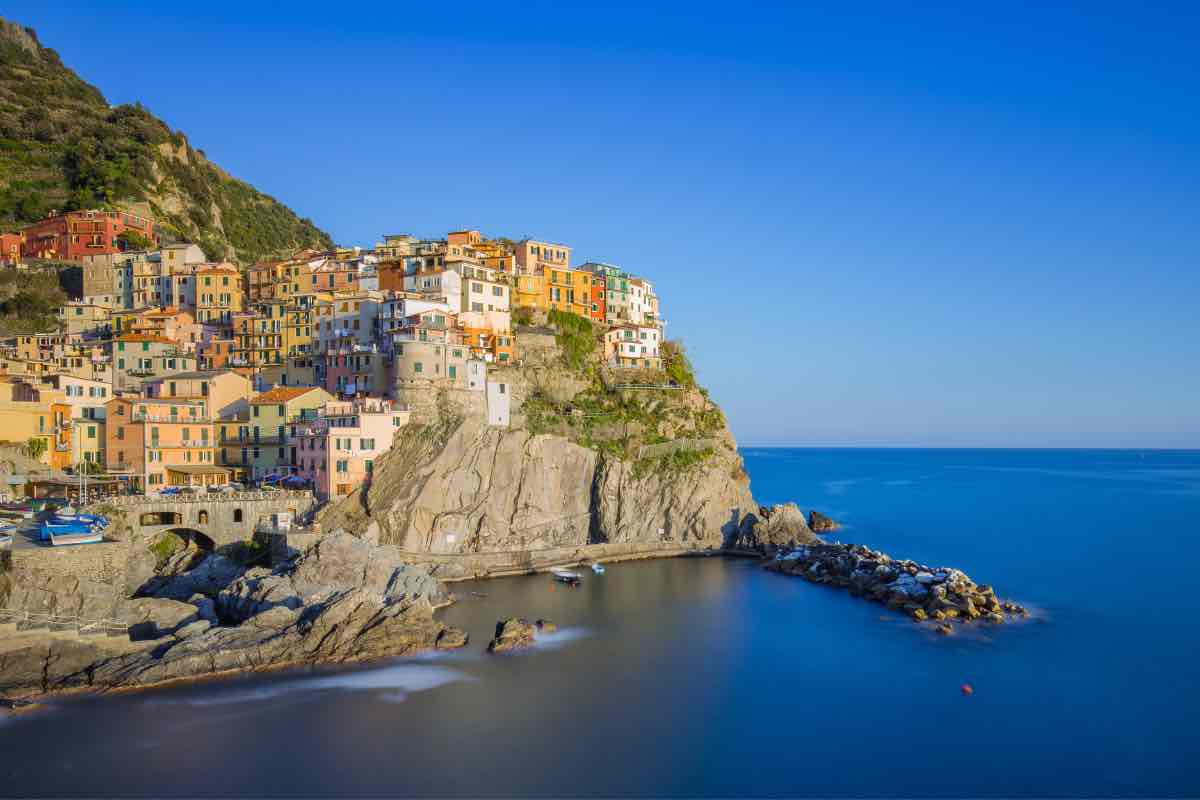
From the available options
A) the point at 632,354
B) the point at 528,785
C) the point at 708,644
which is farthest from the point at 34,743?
the point at 632,354

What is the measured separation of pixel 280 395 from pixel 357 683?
28.6 metres

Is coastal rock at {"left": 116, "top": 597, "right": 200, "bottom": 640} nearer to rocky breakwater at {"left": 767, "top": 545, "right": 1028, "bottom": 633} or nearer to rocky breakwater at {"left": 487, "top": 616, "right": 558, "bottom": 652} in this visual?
rocky breakwater at {"left": 487, "top": 616, "right": 558, "bottom": 652}

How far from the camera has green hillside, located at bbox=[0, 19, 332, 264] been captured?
86.1 metres

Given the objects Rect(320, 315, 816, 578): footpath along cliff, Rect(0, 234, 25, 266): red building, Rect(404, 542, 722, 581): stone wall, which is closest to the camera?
Rect(404, 542, 722, 581): stone wall

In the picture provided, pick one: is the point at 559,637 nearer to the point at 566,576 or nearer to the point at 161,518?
the point at 566,576

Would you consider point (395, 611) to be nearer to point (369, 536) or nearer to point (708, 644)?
point (369, 536)

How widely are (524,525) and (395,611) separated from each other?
18.1 m

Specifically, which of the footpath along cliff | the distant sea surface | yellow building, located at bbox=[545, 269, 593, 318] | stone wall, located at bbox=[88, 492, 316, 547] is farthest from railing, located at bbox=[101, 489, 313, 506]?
yellow building, located at bbox=[545, 269, 593, 318]

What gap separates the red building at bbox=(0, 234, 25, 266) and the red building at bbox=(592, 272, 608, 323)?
54452mm

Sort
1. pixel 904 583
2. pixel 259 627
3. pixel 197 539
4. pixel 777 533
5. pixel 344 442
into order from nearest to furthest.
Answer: pixel 259 627, pixel 197 539, pixel 904 583, pixel 344 442, pixel 777 533

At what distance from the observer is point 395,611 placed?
3825 centimetres

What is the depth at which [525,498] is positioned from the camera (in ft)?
184

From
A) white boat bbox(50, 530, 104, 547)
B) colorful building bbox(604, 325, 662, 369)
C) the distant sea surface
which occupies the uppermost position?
colorful building bbox(604, 325, 662, 369)

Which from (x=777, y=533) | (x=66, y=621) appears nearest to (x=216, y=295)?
(x=66, y=621)
